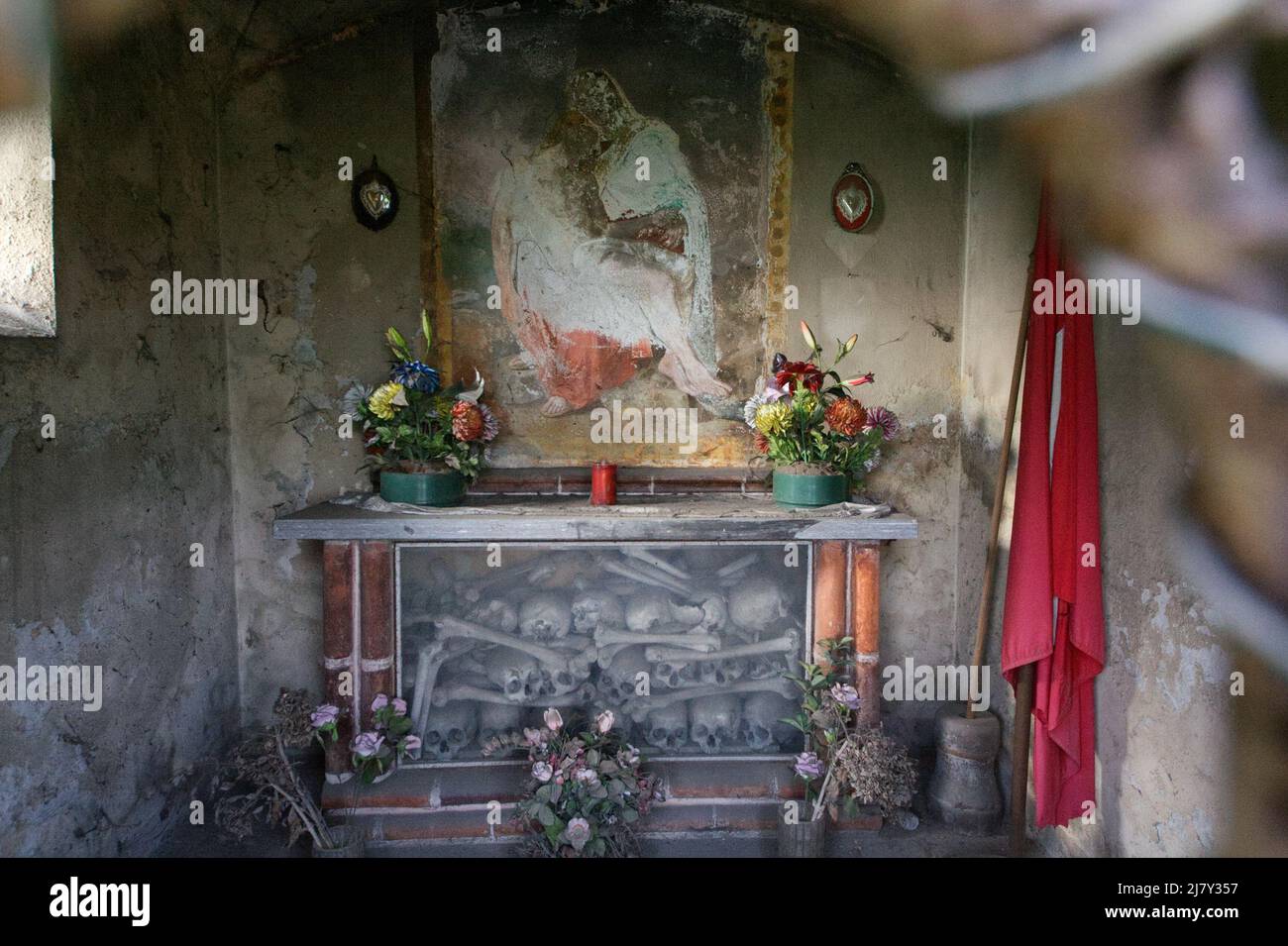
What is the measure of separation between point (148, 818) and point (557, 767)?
1.51 m

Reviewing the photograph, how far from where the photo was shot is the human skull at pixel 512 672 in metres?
3.09

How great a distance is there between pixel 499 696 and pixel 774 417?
1.63m

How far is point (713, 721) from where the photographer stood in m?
3.10

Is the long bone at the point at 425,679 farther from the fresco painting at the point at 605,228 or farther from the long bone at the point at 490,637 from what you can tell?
the fresco painting at the point at 605,228

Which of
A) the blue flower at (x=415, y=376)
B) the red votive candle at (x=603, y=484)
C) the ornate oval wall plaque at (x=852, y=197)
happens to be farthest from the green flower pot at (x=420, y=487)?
the ornate oval wall plaque at (x=852, y=197)

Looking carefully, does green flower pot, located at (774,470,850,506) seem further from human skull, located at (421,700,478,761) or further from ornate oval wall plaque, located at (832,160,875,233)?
human skull, located at (421,700,478,761)

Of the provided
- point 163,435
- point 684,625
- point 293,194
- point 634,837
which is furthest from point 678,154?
point 634,837

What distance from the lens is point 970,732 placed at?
2959 millimetres

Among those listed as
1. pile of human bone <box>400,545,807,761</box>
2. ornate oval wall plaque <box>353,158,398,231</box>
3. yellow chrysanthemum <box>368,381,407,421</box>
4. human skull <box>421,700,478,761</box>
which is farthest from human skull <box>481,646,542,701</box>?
ornate oval wall plaque <box>353,158,398,231</box>

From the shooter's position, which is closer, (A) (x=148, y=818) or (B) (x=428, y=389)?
(A) (x=148, y=818)

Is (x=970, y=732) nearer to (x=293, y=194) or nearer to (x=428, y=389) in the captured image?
(x=428, y=389)

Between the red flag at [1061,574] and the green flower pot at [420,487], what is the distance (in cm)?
217

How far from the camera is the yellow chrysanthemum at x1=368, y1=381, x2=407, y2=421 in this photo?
3.03 m
